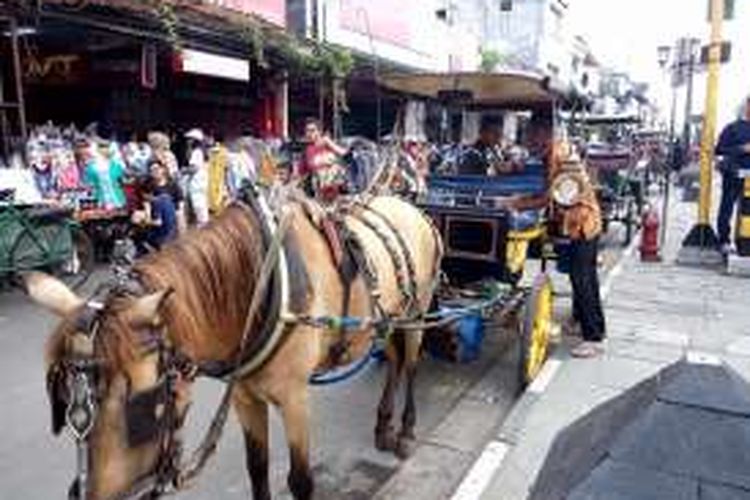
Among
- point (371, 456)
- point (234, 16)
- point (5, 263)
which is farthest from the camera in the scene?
point (234, 16)

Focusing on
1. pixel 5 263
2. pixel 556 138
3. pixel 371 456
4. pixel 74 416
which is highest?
pixel 556 138

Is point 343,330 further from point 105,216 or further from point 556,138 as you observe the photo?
point 105,216

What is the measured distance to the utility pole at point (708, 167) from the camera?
10.5m

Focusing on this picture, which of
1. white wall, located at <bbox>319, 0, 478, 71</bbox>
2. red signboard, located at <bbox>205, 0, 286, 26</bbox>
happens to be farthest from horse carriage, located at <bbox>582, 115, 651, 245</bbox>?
red signboard, located at <bbox>205, 0, 286, 26</bbox>

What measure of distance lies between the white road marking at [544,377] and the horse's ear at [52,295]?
3766mm

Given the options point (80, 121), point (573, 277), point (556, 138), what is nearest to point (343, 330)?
point (573, 277)

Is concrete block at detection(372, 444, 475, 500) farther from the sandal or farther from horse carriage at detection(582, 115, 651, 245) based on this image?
horse carriage at detection(582, 115, 651, 245)

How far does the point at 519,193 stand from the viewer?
21.6ft

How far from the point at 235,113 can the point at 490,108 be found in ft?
31.9

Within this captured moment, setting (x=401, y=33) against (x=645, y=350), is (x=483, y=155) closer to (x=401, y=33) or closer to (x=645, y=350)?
(x=645, y=350)

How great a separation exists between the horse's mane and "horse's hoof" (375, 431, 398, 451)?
6.34ft

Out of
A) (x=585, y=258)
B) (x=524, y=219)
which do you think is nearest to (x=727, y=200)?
(x=585, y=258)

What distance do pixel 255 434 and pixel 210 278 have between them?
1078 millimetres

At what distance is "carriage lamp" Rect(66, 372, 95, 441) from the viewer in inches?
86.4
